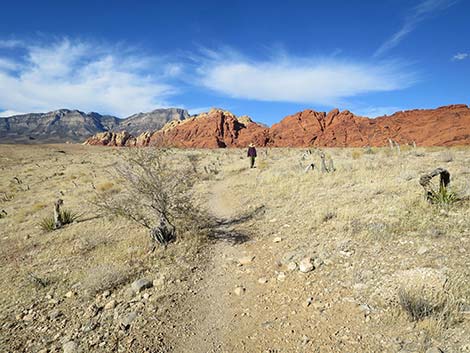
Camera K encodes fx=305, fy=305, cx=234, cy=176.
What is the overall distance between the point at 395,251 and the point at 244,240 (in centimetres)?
350

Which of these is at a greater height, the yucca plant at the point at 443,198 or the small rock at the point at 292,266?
the yucca plant at the point at 443,198

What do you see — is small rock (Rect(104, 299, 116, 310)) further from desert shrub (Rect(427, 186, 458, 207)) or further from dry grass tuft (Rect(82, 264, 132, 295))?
desert shrub (Rect(427, 186, 458, 207))

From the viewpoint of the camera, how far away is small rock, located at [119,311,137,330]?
4.75 metres

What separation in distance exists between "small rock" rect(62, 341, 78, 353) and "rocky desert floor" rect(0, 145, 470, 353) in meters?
0.03

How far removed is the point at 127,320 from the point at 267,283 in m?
2.43

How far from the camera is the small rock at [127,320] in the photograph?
475 centimetres

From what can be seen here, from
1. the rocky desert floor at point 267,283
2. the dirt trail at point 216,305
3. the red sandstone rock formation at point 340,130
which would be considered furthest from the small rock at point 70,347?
the red sandstone rock formation at point 340,130

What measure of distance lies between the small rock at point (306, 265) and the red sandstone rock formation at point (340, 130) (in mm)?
32394

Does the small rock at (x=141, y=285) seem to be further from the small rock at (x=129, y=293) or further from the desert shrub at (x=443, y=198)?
the desert shrub at (x=443, y=198)

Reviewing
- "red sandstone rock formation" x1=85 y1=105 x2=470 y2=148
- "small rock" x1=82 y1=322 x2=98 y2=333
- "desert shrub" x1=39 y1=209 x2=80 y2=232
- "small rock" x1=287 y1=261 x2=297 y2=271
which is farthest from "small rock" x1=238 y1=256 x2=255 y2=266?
"red sandstone rock formation" x1=85 y1=105 x2=470 y2=148

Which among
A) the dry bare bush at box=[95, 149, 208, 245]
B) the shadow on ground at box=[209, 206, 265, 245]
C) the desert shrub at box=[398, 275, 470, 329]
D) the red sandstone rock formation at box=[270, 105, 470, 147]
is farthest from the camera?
the red sandstone rock formation at box=[270, 105, 470, 147]

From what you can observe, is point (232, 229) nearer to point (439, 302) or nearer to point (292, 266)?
point (292, 266)

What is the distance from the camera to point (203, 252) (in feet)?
23.8

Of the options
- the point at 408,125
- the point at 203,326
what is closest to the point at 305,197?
the point at 203,326
